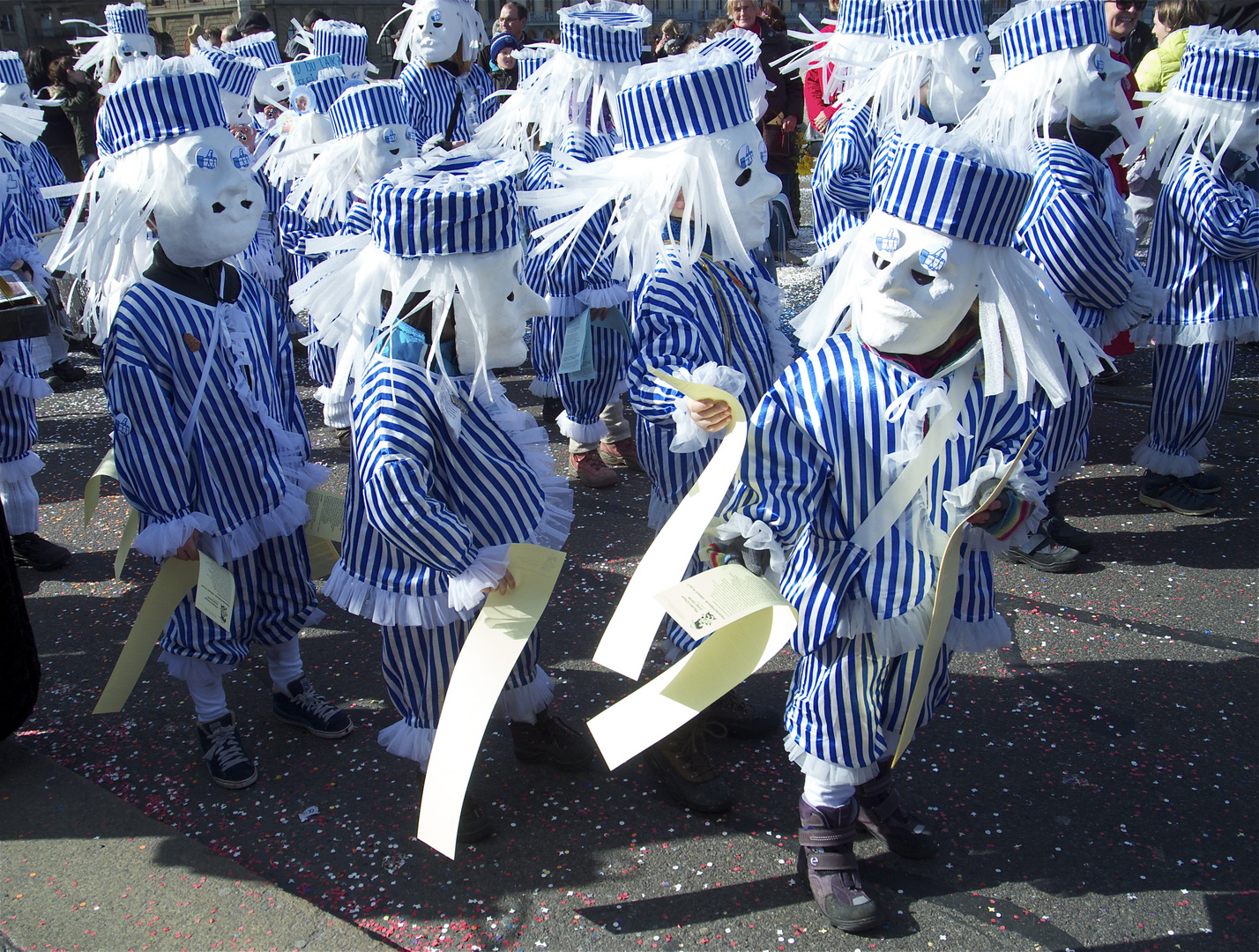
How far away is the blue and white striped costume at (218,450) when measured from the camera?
2.70 metres

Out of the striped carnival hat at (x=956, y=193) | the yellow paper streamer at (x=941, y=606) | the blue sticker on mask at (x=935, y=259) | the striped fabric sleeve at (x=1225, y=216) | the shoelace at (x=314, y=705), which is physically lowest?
the shoelace at (x=314, y=705)

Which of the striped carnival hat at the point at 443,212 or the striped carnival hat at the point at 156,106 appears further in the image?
the striped carnival hat at the point at 156,106

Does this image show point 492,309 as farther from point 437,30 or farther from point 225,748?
point 437,30

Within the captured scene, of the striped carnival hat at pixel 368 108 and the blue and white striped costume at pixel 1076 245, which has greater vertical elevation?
the striped carnival hat at pixel 368 108

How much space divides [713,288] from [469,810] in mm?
1594

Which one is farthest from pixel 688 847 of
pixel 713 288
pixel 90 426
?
pixel 90 426

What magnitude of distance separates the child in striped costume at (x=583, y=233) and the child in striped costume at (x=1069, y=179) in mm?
1805

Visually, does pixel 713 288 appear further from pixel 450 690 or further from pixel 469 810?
pixel 469 810

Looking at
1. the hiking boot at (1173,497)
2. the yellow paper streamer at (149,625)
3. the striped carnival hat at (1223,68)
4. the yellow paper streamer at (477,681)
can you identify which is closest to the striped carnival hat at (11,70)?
the yellow paper streamer at (149,625)

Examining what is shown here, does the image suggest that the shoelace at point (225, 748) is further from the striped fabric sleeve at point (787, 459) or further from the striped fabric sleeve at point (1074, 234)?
the striped fabric sleeve at point (1074, 234)

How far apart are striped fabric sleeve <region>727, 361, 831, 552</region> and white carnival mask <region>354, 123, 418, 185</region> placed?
3393 millimetres

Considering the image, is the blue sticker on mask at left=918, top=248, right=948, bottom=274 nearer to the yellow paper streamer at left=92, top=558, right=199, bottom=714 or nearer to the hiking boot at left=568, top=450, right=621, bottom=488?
the yellow paper streamer at left=92, top=558, right=199, bottom=714

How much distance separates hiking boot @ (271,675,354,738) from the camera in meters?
3.15

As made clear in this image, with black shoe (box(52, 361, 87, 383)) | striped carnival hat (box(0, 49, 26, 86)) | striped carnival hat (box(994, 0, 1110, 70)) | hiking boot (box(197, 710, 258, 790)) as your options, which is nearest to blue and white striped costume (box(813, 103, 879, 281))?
striped carnival hat (box(994, 0, 1110, 70))
